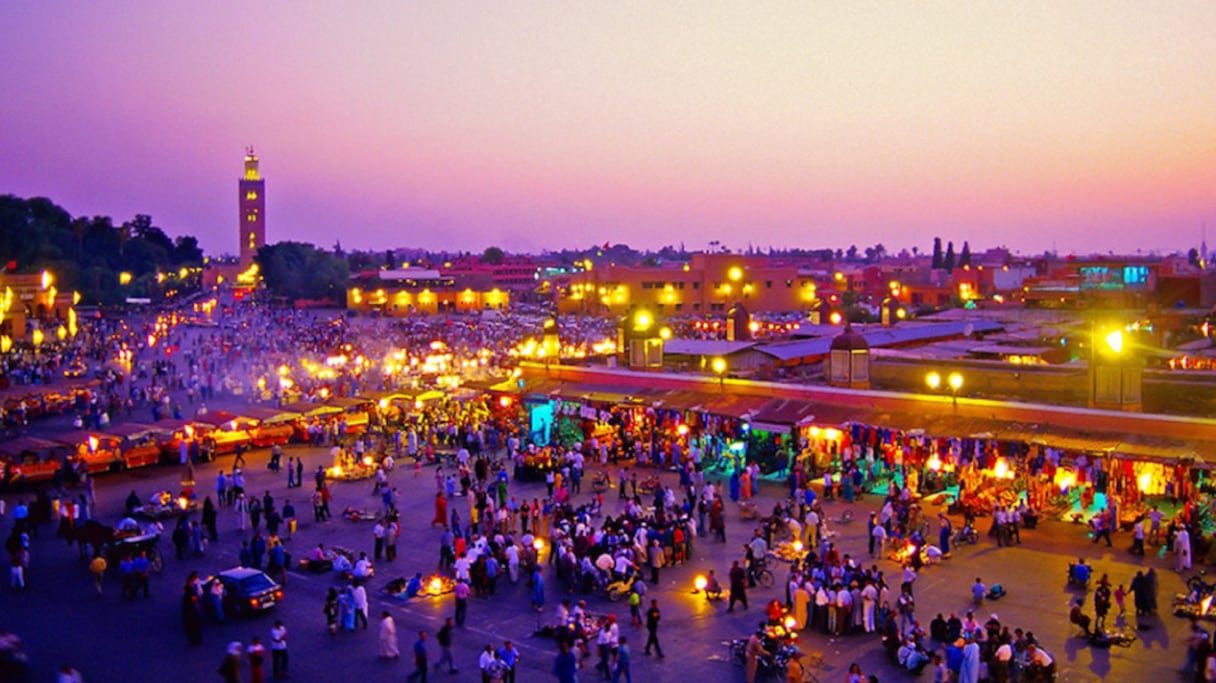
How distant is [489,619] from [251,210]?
186 metres

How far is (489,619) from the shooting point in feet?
48.9

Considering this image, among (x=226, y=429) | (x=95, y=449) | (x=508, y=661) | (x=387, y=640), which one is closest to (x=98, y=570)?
(x=387, y=640)

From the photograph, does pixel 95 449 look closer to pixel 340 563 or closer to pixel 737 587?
pixel 340 563

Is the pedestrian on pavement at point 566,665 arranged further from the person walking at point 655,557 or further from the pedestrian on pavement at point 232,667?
the person walking at point 655,557

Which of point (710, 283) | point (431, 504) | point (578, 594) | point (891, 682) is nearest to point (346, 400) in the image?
point (431, 504)

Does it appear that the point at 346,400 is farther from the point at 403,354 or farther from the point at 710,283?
the point at 710,283

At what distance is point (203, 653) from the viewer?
13.4 meters

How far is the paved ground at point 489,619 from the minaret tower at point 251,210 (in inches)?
6965

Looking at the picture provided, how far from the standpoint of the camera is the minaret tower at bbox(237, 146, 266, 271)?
18625 centimetres

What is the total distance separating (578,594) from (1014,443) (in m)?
9.39

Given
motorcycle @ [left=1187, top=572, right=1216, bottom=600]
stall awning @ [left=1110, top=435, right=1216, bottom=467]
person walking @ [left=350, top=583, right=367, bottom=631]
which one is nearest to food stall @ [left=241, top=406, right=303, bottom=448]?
person walking @ [left=350, top=583, right=367, bottom=631]

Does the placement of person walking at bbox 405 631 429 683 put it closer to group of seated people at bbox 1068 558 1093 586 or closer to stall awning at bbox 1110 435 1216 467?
group of seated people at bbox 1068 558 1093 586

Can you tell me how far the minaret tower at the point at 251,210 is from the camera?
186250 millimetres

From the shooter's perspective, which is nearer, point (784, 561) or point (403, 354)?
point (784, 561)
